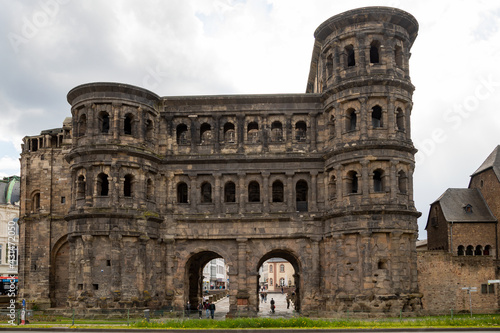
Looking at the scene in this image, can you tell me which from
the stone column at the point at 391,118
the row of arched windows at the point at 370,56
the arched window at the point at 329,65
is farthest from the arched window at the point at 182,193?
the stone column at the point at 391,118

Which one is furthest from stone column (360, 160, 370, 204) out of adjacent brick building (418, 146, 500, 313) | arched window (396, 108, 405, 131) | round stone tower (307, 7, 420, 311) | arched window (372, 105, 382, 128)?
adjacent brick building (418, 146, 500, 313)

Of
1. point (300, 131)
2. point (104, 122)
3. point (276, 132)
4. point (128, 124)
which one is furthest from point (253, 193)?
point (104, 122)

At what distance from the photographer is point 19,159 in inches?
1984

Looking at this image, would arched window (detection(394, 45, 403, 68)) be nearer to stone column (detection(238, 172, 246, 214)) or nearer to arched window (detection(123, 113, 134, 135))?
stone column (detection(238, 172, 246, 214))

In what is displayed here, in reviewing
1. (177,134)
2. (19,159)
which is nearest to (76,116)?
(177,134)

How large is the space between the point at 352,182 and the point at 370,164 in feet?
7.43

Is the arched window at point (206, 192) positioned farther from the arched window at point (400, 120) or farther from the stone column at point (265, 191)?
the arched window at point (400, 120)

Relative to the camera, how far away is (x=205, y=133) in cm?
4747

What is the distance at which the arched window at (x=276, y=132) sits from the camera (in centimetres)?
4424

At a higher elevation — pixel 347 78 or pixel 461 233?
pixel 347 78

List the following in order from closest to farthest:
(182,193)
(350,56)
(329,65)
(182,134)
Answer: (350,56)
(329,65)
(182,193)
(182,134)

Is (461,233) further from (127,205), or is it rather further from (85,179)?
(85,179)

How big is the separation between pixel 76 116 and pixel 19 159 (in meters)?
11.2

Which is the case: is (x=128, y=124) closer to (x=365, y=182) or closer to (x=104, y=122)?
(x=104, y=122)
